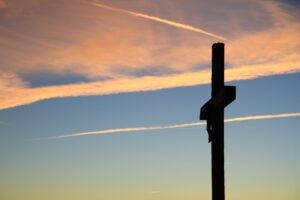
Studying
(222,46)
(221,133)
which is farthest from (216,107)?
(222,46)

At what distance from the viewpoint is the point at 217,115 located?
9219 mm

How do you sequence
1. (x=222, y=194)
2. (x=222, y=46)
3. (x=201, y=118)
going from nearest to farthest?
1. (x=222, y=194)
2. (x=222, y=46)
3. (x=201, y=118)

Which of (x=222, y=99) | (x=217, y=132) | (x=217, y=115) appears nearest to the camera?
(x=222, y=99)

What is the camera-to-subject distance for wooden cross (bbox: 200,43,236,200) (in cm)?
873

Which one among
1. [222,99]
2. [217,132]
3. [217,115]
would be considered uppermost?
[222,99]

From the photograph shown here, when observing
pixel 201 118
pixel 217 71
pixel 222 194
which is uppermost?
A: pixel 217 71

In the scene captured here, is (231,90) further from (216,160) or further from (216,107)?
(216,160)

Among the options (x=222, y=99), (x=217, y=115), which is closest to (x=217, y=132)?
(x=217, y=115)

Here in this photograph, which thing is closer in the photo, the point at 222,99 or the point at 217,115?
the point at 222,99

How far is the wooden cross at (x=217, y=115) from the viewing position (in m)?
8.73

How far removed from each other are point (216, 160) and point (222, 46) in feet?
7.21

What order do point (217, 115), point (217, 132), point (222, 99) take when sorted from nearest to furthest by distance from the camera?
point (222, 99) < point (217, 132) < point (217, 115)

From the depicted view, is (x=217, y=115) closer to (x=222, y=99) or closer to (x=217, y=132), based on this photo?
(x=217, y=132)

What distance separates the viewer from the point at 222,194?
8680 millimetres
